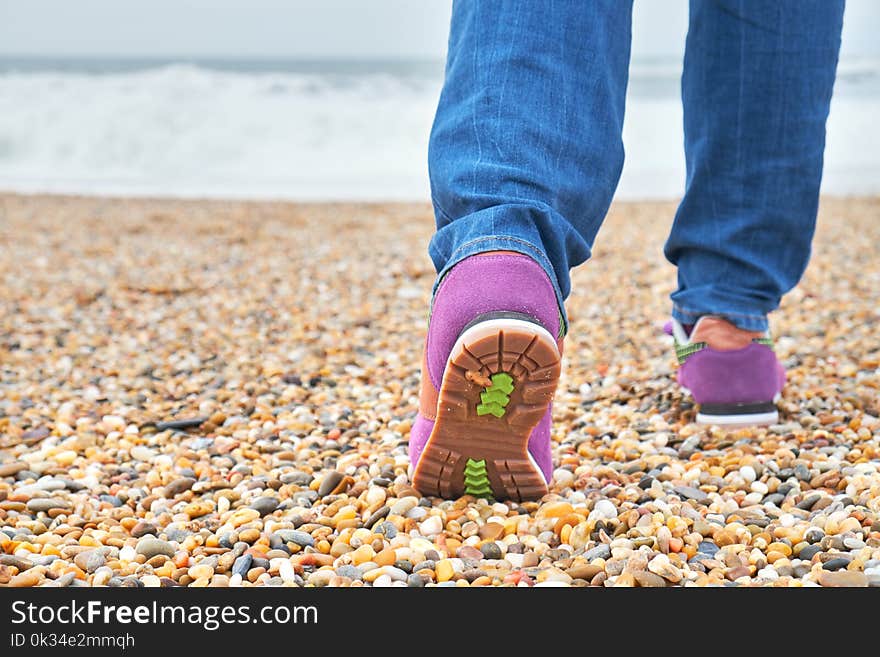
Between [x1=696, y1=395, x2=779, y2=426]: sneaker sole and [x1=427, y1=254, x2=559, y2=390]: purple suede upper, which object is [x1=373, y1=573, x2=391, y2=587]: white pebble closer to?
[x1=427, y1=254, x2=559, y2=390]: purple suede upper

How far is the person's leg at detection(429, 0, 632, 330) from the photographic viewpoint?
1100mm

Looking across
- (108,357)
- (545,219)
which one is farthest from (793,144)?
(108,357)

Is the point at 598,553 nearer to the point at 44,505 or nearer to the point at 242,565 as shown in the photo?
the point at 242,565

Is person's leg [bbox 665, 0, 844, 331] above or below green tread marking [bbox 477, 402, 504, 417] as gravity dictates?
above

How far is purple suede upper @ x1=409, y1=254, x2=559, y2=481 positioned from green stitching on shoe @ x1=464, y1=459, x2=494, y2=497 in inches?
8.7

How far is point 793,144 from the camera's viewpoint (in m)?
1.56

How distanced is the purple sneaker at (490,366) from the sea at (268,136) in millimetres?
6242

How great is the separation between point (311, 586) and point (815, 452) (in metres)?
0.97

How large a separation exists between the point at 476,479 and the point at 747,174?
0.74 meters

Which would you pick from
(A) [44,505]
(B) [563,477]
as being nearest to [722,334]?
(B) [563,477]

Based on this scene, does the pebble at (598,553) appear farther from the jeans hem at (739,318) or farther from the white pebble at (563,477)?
the jeans hem at (739,318)

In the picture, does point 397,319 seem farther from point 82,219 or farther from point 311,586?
point 82,219

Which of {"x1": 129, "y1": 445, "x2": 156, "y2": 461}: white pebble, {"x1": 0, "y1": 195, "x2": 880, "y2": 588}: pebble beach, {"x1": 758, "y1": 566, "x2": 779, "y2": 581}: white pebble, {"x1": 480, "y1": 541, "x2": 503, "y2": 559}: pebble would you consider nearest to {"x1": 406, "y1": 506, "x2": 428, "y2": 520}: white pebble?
{"x1": 0, "y1": 195, "x2": 880, "y2": 588}: pebble beach

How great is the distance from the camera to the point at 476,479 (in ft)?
4.41
